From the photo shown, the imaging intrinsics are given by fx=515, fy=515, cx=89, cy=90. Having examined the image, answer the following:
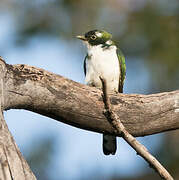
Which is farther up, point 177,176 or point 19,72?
point 19,72

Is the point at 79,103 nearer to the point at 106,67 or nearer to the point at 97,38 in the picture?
the point at 106,67

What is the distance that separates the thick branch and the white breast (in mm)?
1165

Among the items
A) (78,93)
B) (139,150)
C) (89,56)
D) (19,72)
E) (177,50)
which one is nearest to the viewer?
(139,150)

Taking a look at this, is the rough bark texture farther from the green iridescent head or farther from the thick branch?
the green iridescent head

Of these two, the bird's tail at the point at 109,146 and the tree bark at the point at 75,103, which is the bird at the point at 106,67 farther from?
the tree bark at the point at 75,103

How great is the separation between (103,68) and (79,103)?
61.3 inches

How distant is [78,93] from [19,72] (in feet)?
2.12

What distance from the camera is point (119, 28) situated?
10828 mm

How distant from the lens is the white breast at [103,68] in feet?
21.2

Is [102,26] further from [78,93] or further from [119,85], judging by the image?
[78,93]

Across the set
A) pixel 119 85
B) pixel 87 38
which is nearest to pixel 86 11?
pixel 87 38

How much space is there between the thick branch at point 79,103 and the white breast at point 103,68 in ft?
3.82

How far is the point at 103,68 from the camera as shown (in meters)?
6.46

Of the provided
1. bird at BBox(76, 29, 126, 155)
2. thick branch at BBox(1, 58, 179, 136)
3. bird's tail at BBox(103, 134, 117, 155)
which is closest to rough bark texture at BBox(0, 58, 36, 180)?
thick branch at BBox(1, 58, 179, 136)
